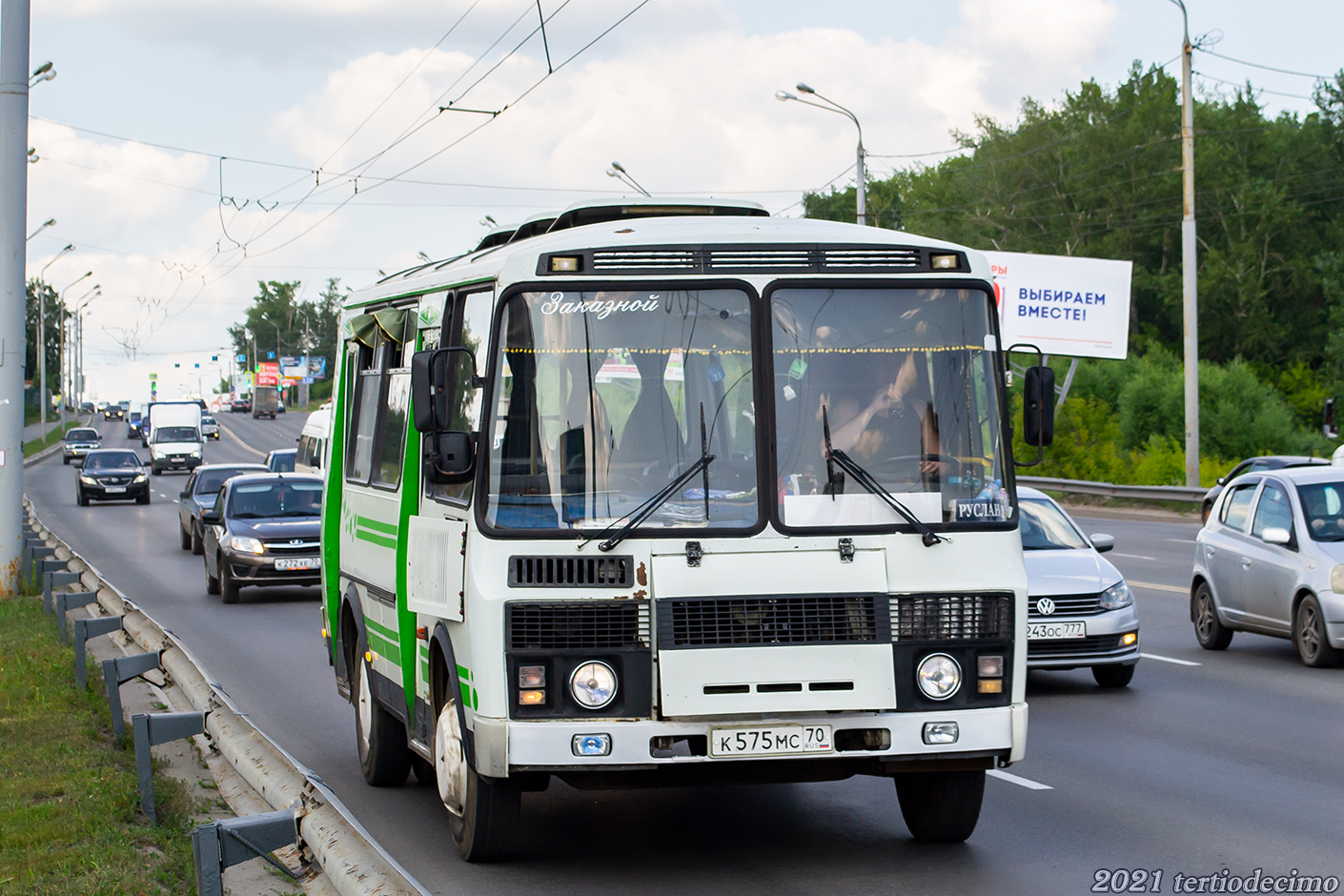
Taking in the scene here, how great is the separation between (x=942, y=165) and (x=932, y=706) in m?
97.9

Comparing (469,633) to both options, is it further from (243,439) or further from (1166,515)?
(243,439)

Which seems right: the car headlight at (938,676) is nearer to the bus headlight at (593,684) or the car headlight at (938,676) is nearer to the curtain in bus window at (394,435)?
the bus headlight at (593,684)

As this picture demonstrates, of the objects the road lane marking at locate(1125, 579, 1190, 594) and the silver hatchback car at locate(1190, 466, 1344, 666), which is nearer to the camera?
the silver hatchback car at locate(1190, 466, 1344, 666)

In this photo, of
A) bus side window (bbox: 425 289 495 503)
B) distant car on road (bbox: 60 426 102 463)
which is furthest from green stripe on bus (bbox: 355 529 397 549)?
distant car on road (bbox: 60 426 102 463)

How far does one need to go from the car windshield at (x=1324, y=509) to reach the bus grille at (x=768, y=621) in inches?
343

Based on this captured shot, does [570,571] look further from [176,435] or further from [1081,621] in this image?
[176,435]

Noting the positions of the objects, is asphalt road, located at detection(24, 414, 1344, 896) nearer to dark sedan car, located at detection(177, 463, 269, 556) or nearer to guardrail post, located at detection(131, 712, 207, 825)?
guardrail post, located at detection(131, 712, 207, 825)

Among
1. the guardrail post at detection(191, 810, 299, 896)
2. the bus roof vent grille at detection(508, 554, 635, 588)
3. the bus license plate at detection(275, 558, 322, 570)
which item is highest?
the bus roof vent grille at detection(508, 554, 635, 588)

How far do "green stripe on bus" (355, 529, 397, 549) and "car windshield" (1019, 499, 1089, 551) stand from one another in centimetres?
618

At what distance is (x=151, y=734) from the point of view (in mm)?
7984

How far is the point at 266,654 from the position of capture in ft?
52.5

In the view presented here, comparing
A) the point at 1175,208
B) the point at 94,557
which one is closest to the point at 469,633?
the point at 94,557

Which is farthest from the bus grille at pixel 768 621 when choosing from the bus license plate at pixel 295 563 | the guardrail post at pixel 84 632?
the bus license plate at pixel 295 563

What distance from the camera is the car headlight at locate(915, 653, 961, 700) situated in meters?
6.73
